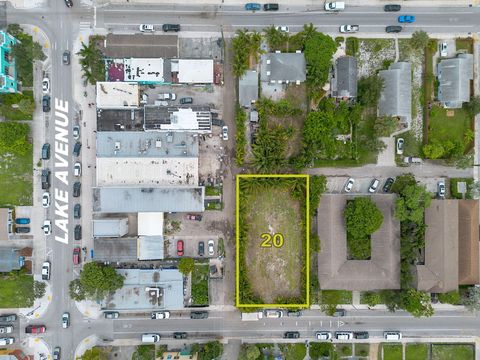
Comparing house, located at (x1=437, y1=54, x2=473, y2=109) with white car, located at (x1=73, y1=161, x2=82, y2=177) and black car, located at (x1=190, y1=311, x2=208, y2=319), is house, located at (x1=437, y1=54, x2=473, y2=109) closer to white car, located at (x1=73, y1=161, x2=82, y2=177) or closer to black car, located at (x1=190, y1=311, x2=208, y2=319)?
black car, located at (x1=190, y1=311, x2=208, y2=319)

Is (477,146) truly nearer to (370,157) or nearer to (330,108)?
(370,157)

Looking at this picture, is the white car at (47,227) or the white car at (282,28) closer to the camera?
the white car at (47,227)

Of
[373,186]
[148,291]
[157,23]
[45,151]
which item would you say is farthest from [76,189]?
[373,186]

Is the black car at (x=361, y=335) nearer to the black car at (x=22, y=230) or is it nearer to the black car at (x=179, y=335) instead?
the black car at (x=179, y=335)

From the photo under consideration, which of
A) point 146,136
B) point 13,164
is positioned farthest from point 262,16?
point 13,164

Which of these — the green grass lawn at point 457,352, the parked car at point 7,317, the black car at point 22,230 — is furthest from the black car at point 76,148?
the green grass lawn at point 457,352
